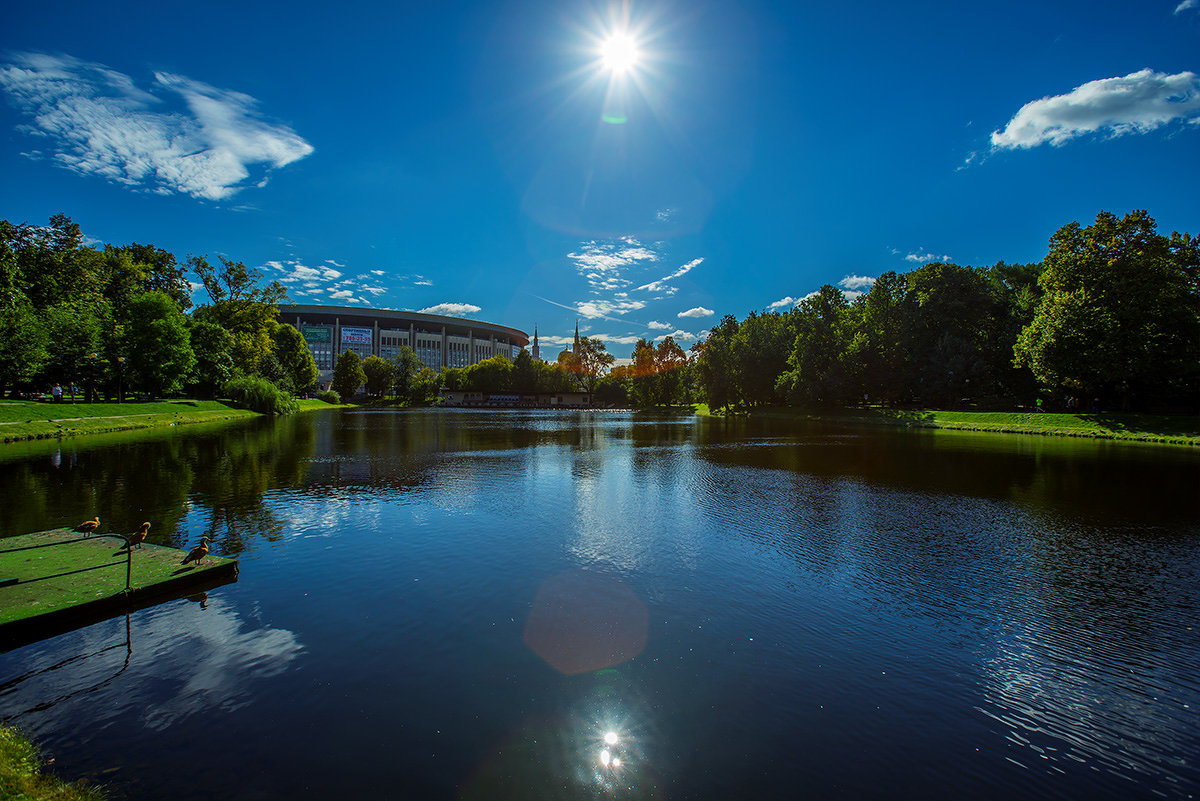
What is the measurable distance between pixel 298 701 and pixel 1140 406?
2602 inches

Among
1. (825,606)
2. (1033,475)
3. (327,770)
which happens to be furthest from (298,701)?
(1033,475)

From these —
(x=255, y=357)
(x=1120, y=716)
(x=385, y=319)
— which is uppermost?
(x=385, y=319)

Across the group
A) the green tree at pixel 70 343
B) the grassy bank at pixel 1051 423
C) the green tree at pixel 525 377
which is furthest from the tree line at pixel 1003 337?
the green tree at pixel 70 343

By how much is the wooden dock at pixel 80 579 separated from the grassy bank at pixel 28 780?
313 centimetres

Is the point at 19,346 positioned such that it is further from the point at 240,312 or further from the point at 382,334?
the point at 382,334

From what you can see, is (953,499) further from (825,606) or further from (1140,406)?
(1140,406)

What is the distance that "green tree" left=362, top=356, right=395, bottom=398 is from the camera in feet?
430

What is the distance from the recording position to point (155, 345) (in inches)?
2018

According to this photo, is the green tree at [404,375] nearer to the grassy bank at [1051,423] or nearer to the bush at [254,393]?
the bush at [254,393]

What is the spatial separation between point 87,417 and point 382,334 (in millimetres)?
145476

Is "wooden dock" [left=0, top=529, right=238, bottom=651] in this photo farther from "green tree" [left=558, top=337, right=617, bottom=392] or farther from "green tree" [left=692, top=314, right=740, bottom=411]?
"green tree" [left=558, top=337, right=617, bottom=392]

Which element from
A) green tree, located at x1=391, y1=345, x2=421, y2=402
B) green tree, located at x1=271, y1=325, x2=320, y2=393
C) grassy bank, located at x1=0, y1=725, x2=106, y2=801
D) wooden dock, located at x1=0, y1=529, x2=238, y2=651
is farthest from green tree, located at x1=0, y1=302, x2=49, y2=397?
green tree, located at x1=391, y1=345, x2=421, y2=402

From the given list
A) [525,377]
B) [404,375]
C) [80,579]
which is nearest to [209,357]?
[80,579]

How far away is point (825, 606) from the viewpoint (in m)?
8.85
